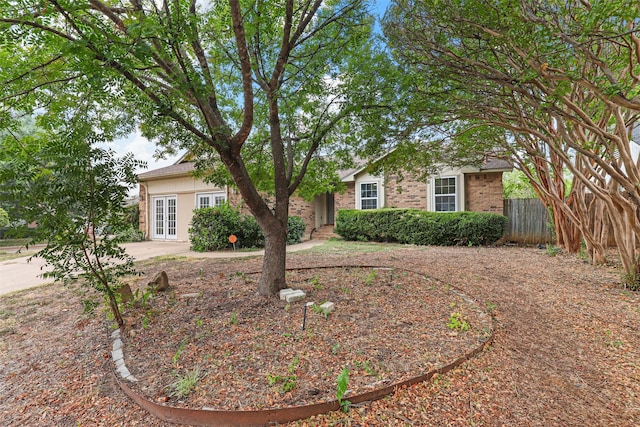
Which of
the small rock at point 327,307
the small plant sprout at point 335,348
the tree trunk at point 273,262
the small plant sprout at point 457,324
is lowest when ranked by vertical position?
the small plant sprout at point 335,348

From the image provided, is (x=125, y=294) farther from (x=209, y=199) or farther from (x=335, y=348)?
(x=209, y=199)

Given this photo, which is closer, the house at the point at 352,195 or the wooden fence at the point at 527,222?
the wooden fence at the point at 527,222

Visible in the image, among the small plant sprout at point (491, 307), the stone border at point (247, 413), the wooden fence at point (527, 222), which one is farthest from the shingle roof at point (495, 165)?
the stone border at point (247, 413)

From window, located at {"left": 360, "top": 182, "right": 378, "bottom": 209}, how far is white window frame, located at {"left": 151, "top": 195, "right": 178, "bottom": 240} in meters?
8.06

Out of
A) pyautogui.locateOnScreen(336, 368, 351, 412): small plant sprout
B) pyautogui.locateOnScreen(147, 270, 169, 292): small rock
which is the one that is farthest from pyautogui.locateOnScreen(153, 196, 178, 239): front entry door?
pyautogui.locateOnScreen(336, 368, 351, 412): small plant sprout

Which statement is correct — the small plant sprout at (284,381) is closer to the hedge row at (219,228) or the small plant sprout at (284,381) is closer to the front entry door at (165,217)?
the hedge row at (219,228)

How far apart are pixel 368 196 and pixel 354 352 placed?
36.0 feet

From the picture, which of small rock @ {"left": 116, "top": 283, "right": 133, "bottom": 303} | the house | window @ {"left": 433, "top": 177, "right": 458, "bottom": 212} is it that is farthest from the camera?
window @ {"left": 433, "top": 177, "right": 458, "bottom": 212}

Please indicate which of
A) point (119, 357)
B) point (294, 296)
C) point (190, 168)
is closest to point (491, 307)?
point (294, 296)

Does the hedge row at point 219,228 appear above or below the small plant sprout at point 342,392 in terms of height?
above

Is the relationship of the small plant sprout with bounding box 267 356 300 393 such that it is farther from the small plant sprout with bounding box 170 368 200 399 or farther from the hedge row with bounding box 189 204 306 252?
the hedge row with bounding box 189 204 306 252

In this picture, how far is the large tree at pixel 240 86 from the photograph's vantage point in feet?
10.5

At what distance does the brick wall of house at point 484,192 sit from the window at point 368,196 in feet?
11.6

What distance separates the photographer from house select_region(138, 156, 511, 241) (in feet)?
37.8
